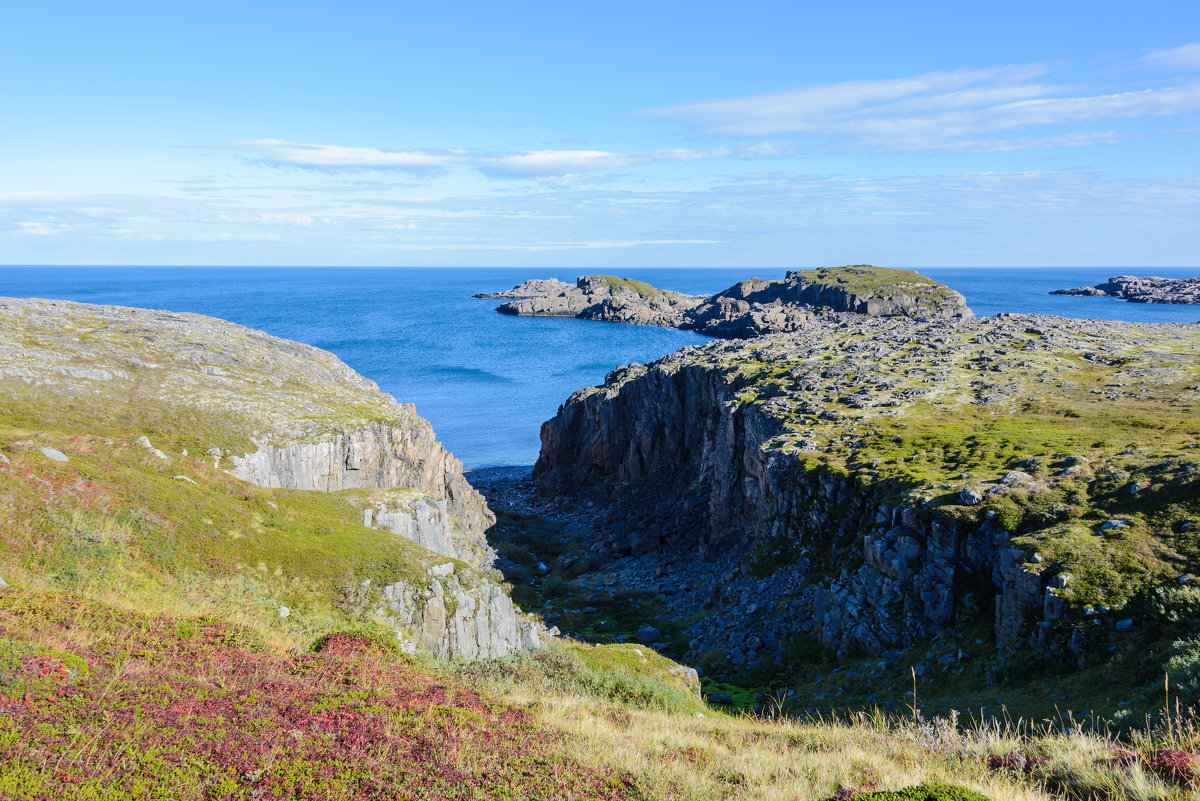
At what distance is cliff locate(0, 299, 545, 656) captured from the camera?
25875mm

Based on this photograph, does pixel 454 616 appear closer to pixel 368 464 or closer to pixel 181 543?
pixel 181 543

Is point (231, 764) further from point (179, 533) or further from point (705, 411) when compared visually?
point (705, 411)

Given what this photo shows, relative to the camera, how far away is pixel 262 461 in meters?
41.3

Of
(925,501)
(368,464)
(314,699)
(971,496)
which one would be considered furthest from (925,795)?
(368,464)

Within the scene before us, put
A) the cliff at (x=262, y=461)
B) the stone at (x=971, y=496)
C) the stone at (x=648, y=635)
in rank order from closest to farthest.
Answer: the cliff at (x=262, y=461)
the stone at (x=971, y=496)
the stone at (x=648, y=635)

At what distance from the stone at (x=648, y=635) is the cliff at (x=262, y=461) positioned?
11.2m

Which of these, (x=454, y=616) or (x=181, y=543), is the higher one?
(x=181, y=543)

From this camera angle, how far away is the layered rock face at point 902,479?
93.5ft

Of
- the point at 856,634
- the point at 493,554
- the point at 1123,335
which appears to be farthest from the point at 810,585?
the point at 1123,335

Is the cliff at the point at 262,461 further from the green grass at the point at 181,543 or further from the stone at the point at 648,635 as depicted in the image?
the stone at the point at 648,635

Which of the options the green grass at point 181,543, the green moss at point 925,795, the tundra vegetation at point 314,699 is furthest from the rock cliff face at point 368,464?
the green moss at point 925,795

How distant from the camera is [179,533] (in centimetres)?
2494

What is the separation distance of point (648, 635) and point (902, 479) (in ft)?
64.2

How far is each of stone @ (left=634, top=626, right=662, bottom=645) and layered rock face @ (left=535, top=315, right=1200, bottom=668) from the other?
3318 mm
